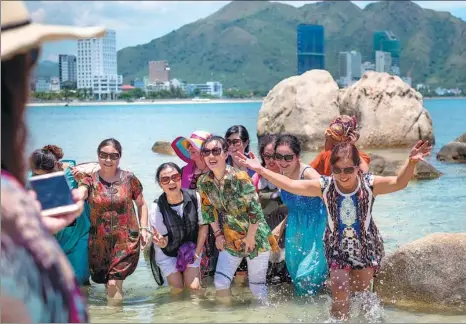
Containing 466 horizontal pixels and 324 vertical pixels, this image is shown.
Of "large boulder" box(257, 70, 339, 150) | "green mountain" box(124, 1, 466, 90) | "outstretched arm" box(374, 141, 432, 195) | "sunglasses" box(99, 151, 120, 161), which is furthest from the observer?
"green mountain" box(124, 1, 466, 90)

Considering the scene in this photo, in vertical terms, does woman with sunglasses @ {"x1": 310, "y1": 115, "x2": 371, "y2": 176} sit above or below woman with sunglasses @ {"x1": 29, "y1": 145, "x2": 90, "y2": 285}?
above

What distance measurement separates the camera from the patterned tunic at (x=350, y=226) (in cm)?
477

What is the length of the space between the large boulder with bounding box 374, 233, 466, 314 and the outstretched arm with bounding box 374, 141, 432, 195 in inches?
41.2

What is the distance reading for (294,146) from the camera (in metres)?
5.44

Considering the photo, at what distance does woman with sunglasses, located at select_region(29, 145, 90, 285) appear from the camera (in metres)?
5.49

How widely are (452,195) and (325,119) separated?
31.4ft

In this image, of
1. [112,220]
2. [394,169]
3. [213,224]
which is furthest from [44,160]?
[394,169]

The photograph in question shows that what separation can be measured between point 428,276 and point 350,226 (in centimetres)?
114

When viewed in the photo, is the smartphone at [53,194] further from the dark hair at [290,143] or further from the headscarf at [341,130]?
the headscarf at [341,130]

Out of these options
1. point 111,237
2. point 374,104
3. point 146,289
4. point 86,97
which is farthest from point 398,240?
point 86,97

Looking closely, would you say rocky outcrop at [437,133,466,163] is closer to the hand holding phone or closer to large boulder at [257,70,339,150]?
large boulder at [257,70,339,150]

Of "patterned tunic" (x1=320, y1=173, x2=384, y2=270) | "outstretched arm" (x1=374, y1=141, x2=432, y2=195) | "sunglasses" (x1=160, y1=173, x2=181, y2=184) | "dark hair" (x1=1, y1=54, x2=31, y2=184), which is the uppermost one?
"dark hair" (x1=1, y1=54, x2=31, y2=184)

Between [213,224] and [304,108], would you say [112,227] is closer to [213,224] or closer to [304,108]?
[213,224]

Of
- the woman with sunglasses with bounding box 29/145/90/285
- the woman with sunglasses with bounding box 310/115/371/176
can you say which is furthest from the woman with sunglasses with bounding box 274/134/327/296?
the woman with sunglasses with bounding box 29/145/90/285
